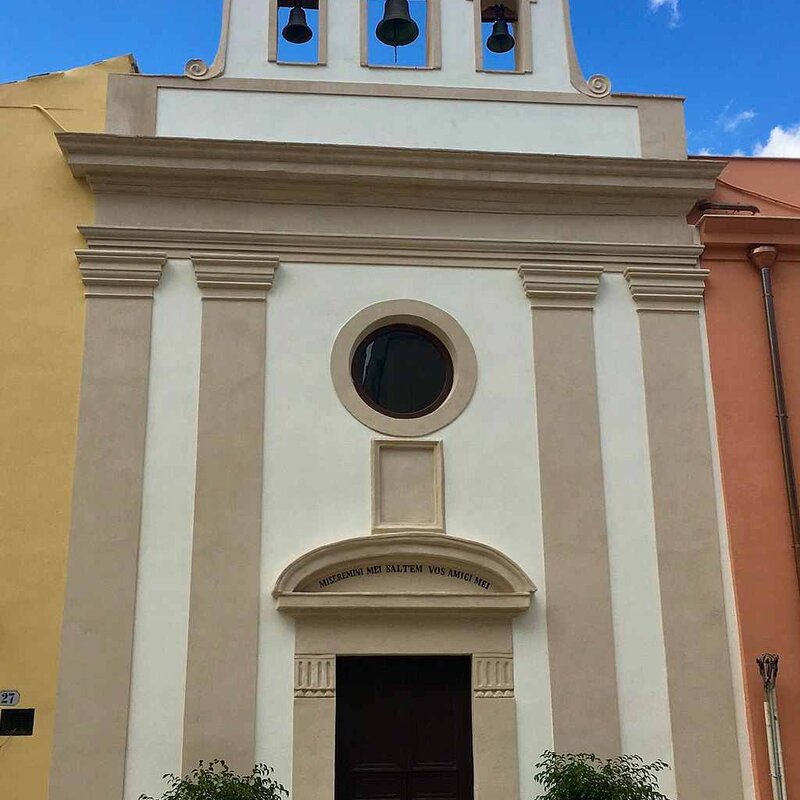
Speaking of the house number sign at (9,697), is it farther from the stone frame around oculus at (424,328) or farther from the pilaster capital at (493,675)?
the pilaster capital at (493,675)

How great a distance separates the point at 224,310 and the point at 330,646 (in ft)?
11.4

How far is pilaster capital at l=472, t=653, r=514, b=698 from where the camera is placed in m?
10.4

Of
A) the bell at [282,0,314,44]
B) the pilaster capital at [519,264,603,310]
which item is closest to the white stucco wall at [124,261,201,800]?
the bell at [282,0,314,44]

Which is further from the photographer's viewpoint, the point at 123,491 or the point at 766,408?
the point at 766,408

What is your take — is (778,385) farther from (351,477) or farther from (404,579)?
(351,477)

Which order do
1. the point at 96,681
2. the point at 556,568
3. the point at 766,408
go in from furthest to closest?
1. the point at 766,408
2. the point at 556,568
3. the point at 96,681

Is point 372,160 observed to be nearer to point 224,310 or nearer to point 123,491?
point 224,310

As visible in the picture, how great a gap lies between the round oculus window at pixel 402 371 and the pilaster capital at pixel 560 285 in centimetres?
111

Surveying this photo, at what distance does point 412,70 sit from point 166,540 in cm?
569

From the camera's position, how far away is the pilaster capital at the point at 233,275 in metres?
11.3

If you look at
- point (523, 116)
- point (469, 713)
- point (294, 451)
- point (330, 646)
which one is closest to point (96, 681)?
point (330, 646)

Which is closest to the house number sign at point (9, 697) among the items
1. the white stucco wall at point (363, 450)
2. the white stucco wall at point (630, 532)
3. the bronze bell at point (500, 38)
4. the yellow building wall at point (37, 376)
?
the yellow building wall at point (37, 376)

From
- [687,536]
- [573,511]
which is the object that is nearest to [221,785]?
[573,511]

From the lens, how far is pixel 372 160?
38.0 ft
